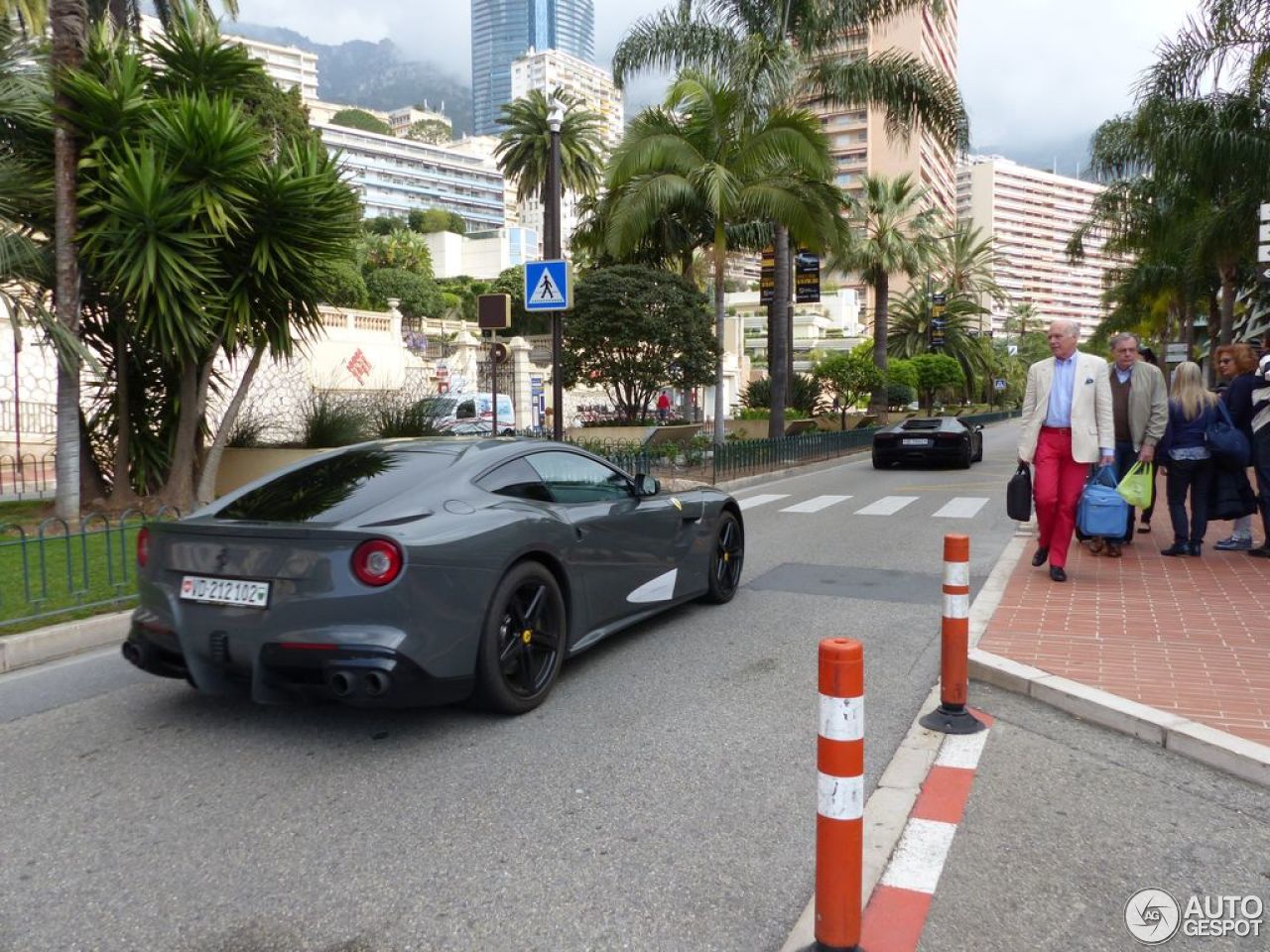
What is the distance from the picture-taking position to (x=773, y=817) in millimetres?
3389

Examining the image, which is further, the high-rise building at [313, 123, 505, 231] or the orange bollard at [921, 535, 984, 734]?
the high-rise building at [313, 123, 505, 231]

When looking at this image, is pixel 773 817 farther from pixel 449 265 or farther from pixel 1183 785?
pixel 449 265

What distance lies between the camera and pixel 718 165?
65.8ft

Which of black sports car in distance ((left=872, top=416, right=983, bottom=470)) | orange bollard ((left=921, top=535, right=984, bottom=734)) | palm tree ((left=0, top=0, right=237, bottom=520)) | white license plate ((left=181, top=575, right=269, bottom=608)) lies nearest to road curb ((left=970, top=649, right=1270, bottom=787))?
orange bollard ((left=921, top=535, right=984, bottom=734))

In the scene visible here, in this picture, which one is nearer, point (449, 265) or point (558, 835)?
point (558, 835)

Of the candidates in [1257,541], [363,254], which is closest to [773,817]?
[1257,541]

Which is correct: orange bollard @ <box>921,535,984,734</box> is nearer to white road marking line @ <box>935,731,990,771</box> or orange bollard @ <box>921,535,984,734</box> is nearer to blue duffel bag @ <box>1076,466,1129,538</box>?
white road marking line @ <box>935,731,990,771</box>

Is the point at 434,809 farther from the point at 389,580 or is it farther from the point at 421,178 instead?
the point at 421,178

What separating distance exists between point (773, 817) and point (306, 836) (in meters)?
1.63

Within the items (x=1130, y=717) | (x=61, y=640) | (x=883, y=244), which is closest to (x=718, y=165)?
(x=61, y=640)

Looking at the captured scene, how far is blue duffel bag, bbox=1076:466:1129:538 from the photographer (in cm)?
736

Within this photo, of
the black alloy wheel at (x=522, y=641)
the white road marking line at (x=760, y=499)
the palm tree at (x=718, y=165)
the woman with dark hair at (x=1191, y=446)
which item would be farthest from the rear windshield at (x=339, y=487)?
→ the palm tree at (x=718, y=165)

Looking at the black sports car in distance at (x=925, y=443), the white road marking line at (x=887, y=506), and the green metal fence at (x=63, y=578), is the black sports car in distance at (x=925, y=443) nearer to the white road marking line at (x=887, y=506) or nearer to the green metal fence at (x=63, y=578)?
the white road marking line at (x=887, y=506)

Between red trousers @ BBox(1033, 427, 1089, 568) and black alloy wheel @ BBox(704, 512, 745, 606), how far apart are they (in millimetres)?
2323
